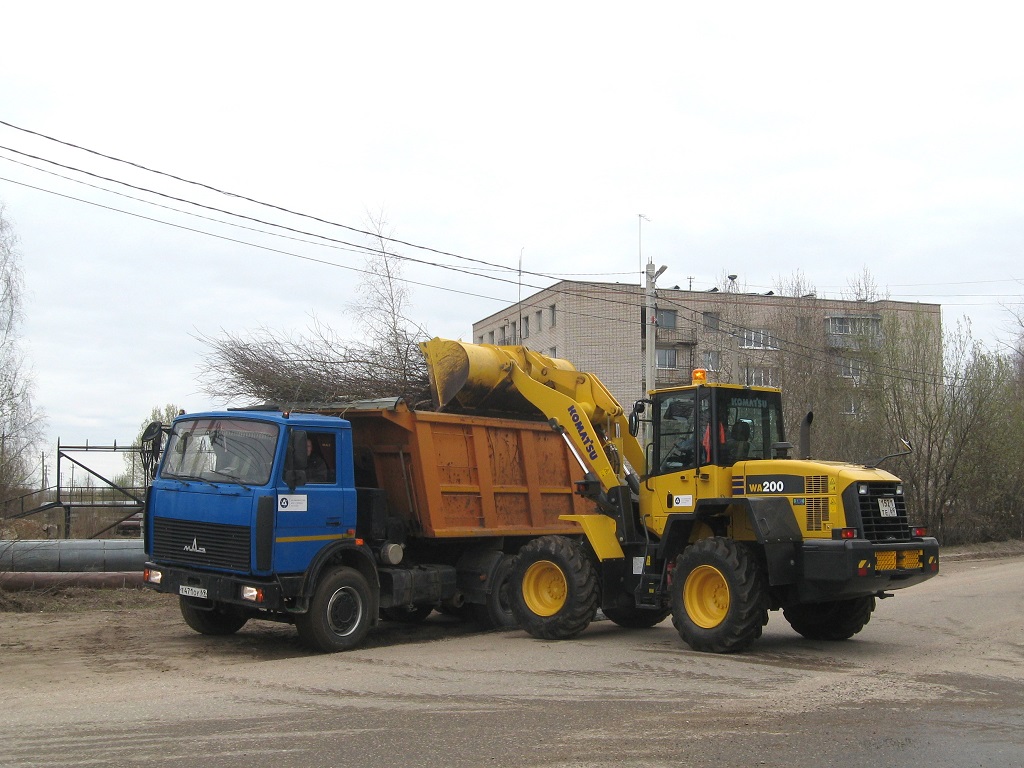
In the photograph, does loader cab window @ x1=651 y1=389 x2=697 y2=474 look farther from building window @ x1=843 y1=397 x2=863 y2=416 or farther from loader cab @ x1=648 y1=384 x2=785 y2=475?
building window @ x1=843 y1=397 x2=863 y2=416

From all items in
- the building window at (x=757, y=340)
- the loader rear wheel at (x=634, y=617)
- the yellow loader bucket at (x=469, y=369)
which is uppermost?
the building window at (x=757, y=340)

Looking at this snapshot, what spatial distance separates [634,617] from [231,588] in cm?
523

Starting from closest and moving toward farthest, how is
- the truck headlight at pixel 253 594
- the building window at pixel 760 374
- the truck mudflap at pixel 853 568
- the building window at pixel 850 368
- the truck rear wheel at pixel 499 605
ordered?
1. the truck mudflap at pixel 853 568
2. the truck headlight at pixel 253 594
3. the truck rear wheel at pixel 499 605
4. the building window at pixel 850 368
5. the building window at pixel 760 374

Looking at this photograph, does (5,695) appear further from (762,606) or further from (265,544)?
(762,606)

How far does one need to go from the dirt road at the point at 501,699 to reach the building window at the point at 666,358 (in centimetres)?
3512

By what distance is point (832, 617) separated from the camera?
11.8 meters

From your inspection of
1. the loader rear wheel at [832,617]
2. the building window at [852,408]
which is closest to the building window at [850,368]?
the building window at [852,408]

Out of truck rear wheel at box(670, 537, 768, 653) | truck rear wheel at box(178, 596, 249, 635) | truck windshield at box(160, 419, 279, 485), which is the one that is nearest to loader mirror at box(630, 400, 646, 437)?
truck rear wheel at box(670, 537, 768, 653)

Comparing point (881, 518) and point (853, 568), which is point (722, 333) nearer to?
point (881, 518)

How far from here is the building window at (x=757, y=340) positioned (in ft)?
110

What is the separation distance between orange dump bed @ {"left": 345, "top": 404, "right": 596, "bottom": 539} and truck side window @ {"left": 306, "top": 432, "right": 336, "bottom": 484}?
3.20 ft

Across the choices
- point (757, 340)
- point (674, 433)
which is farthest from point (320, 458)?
point (757, 340)

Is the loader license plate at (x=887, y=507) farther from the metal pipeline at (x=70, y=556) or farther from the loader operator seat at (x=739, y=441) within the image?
the metal pipeline at (x=70, y=556)

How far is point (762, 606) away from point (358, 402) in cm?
522
